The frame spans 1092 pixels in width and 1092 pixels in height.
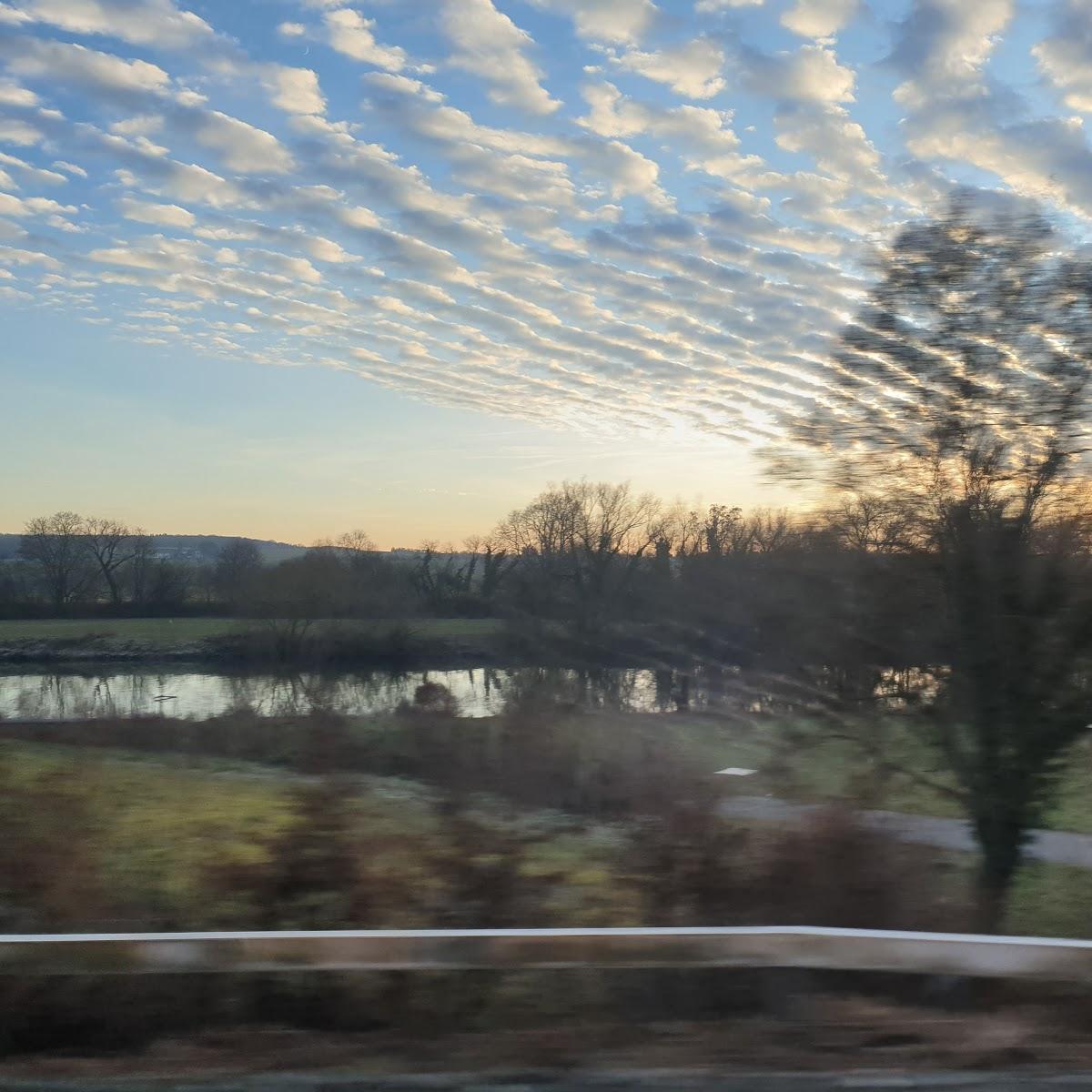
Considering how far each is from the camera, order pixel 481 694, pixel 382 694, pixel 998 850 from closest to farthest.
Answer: pixel 998 850 < pixel 481 694 < pixel 382 694

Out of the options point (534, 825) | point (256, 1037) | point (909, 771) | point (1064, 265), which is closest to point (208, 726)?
point (534, 825)

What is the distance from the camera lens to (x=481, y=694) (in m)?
11.1

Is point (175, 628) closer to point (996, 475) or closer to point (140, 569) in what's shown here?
point (140, 569)

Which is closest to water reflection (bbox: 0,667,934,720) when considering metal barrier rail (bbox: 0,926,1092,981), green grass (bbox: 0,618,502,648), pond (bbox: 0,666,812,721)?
pond (bbox: 0,666,812,721)

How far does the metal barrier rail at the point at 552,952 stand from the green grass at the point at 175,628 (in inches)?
651

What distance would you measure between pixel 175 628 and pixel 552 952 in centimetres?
2451

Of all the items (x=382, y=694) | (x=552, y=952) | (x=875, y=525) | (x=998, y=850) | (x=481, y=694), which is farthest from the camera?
(x=382, y=694)

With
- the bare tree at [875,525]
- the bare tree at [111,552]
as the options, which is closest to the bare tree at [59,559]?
the bare tree at [111,552]

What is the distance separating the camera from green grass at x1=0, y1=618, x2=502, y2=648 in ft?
73.3

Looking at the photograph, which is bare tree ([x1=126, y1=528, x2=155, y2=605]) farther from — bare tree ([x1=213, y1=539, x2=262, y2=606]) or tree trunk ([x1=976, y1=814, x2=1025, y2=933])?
tree trunk ([x1=976, y1=814, x2=1025, y2=933])

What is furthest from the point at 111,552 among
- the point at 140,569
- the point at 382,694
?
the point at 382,694

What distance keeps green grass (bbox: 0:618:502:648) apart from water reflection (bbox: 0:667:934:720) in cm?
436

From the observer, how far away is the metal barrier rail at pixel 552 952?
4137mm

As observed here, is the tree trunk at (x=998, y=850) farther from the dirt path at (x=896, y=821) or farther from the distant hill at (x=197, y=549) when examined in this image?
the distant hill at (x=197, y=549)
